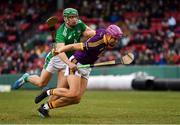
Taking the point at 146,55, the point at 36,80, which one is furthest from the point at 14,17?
the point at 36,80

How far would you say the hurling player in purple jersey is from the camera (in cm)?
1232

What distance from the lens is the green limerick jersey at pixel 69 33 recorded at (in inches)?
515

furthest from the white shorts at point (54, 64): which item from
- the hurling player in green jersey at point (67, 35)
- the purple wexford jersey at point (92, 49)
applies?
the purple wexford jersey at point (92, 49)

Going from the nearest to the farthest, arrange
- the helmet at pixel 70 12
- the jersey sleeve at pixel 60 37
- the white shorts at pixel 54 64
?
the helmet at pixel 70 12, the jersey sleeve at pixel 60 37, the white shorts at pixel 54 64

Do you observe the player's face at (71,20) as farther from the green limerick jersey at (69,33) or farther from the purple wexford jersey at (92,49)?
the purple wexford jersey at (92,49)

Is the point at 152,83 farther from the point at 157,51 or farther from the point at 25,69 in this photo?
the point at 25,69

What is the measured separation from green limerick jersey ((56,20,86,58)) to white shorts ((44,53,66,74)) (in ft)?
2.60

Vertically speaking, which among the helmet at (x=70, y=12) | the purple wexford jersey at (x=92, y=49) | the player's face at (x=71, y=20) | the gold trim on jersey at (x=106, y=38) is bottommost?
the purple wexford jersey at (x=92, y=49)

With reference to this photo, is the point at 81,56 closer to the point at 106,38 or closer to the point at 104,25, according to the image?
the point at 106,38

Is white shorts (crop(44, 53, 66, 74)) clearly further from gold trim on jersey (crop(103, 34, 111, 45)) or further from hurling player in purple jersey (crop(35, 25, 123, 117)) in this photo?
gold trim on jersey (crop(103, 34, 111, 45))

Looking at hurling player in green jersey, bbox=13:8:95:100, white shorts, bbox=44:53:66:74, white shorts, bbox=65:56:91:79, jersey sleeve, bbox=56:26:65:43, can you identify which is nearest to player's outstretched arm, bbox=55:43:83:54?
hurling player in green jersey, bbox=13:8:95:100

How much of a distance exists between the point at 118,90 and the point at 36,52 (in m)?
7.30

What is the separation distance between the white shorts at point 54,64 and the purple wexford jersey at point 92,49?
1.18 meters

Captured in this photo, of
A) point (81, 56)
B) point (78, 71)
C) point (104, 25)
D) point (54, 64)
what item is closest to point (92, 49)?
point (81, 56)
